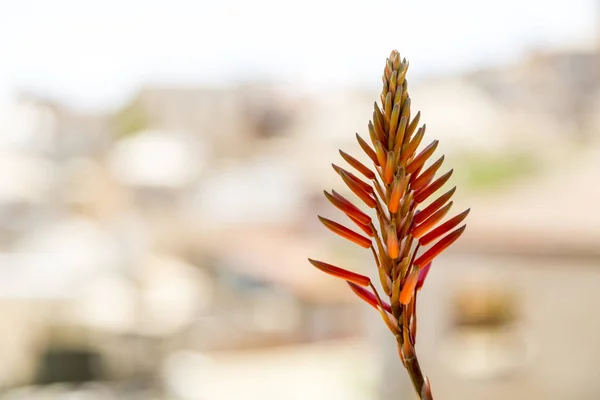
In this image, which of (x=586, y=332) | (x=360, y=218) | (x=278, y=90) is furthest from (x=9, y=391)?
(x=278, y=90)

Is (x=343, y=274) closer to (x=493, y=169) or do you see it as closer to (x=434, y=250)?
(x=434, y=250)

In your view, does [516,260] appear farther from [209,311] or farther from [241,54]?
[241,54]

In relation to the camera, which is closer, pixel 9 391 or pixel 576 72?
pixel 9 391

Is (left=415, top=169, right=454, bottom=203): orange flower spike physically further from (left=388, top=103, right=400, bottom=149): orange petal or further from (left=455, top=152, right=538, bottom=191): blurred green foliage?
(left=455, top=152, right=538, bottom=191): blurred green foliage

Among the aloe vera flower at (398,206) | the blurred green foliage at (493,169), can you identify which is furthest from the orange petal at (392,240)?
the blurred green foliage at (493,169)

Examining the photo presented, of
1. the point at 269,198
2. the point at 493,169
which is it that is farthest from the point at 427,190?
the point at 269,198

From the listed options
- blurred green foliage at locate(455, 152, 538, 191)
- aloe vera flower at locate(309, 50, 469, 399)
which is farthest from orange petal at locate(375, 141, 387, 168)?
blurred green foliage at locate(455, 152, 538, 191)
